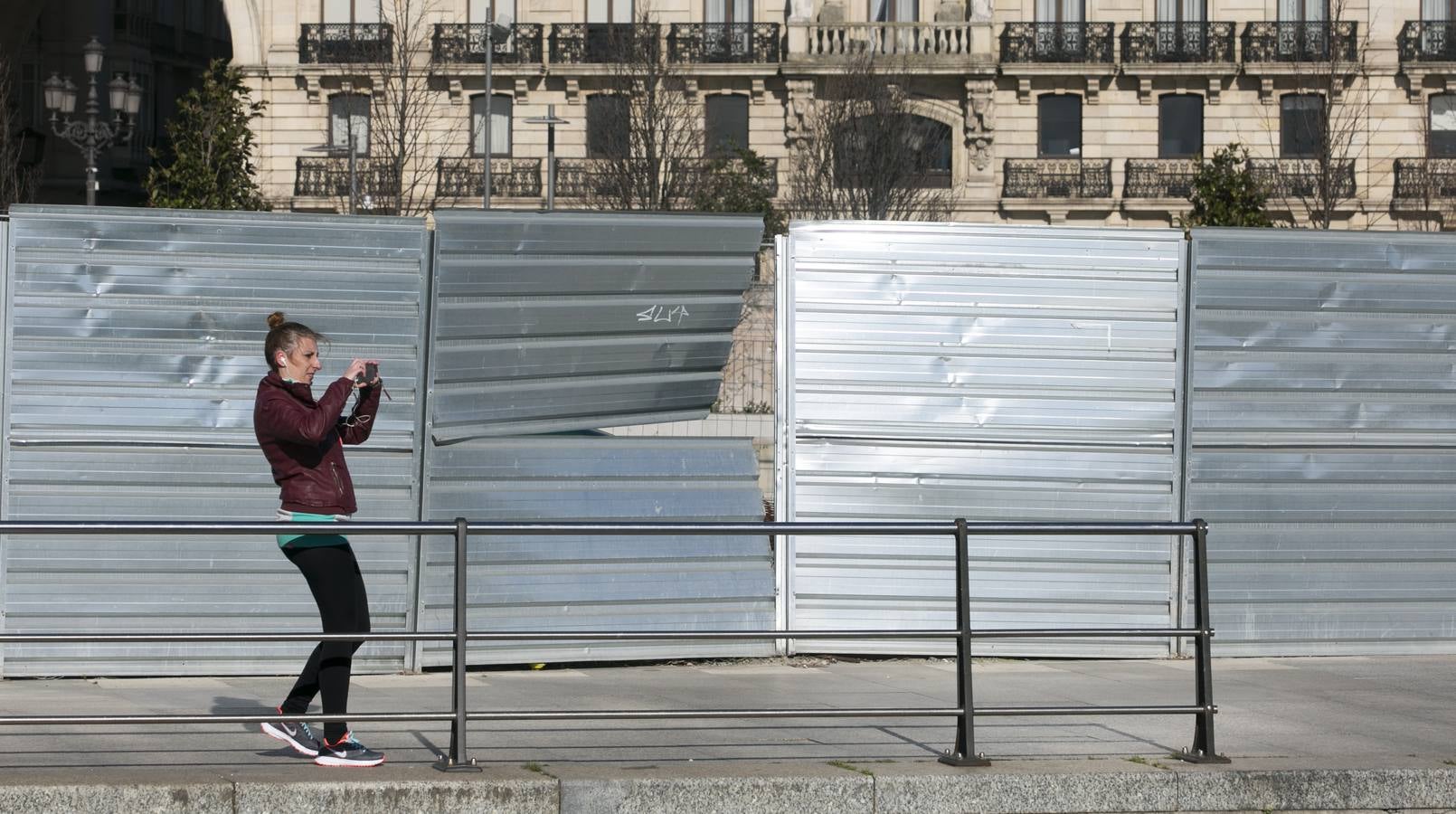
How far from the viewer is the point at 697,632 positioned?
7.49 m

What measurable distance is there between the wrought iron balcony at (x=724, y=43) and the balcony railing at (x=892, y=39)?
108cm

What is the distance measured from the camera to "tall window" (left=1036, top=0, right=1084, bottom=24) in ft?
167

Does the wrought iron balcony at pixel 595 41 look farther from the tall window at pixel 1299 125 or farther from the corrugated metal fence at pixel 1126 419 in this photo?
the corrugated metal fence at pixel 1126 419

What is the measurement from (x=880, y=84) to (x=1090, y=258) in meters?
38.0

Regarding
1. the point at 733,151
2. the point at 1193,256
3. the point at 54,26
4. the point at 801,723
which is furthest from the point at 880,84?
the point at 801,723

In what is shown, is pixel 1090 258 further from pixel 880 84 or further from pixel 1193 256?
pixel 880 84

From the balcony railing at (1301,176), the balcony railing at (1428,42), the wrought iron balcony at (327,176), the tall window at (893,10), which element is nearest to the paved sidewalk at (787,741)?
the balcony railing at (1301,176)

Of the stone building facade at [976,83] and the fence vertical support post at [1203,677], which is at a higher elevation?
the stone building facade at [976,83]

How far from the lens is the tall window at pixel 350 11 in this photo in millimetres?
51500

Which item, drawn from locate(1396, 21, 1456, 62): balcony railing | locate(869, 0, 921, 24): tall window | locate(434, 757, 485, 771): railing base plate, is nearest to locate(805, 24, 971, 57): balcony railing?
locate(869, 0, 921, 24): tall window

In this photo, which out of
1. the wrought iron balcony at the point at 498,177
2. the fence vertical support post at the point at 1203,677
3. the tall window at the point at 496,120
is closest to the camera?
the fence vertical support post at the point at 1203,677

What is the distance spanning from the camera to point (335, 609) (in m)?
7.46

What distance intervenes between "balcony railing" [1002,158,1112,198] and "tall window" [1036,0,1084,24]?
3.89m

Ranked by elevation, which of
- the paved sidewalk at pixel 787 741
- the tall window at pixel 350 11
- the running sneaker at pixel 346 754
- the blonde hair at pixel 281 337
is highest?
the tall window at pixel 350 11
